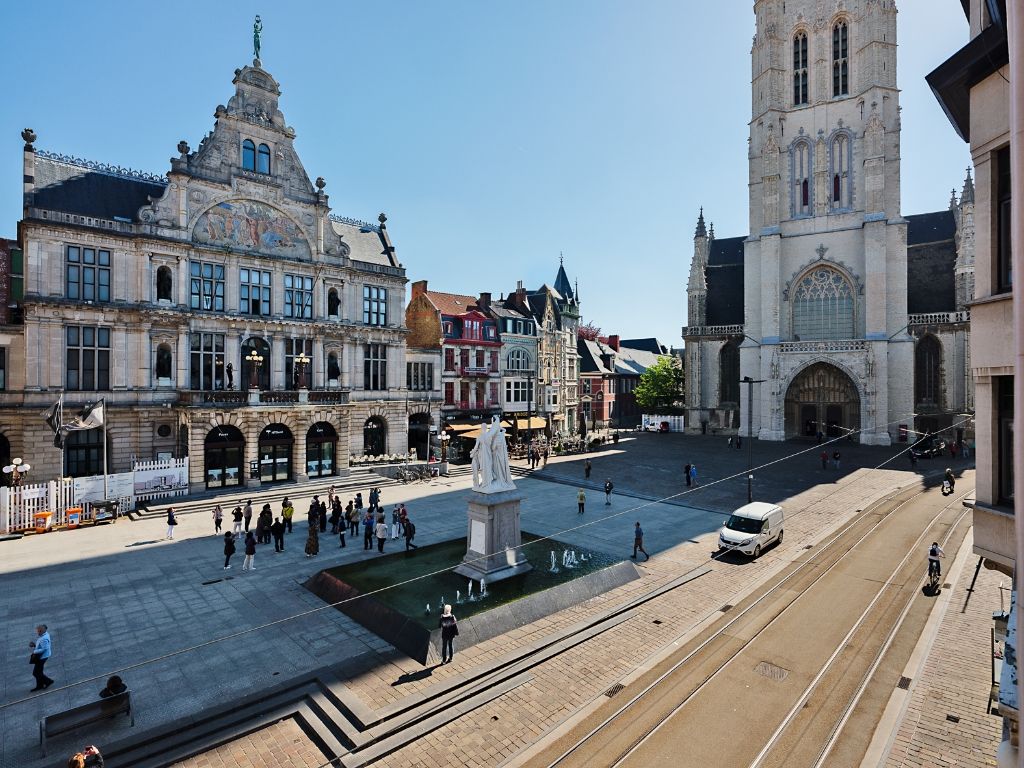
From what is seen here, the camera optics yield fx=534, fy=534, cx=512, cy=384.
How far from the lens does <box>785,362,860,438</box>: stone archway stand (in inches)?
2014

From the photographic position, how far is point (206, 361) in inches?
1256

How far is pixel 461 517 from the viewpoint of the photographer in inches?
1016

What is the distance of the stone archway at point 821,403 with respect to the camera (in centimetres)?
5116

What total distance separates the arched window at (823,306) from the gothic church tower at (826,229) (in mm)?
97

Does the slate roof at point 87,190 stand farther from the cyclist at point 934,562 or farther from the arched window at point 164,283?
the cyclist at point 934,562

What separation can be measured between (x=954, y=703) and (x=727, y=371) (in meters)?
53.2

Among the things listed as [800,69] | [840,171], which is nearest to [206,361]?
[840,171]

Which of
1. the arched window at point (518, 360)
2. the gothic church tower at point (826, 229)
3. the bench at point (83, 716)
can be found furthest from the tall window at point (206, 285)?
the gothic church tower at point (826, 229)

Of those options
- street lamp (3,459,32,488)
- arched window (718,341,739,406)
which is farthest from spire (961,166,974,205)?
street lamp (3,459,32,488)

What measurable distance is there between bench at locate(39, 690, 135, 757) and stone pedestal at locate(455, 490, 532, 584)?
8.69m

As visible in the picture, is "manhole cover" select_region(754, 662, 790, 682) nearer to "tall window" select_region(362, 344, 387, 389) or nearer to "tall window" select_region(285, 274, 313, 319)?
"tall window" select_region(362, 344, 387, 389)

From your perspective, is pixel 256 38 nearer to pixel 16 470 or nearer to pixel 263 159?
pixel 263 159

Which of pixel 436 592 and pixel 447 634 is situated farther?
pixel 436 592

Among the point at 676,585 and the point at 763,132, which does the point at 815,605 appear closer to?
the point at 676,585
